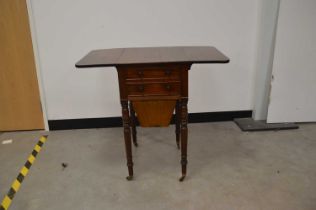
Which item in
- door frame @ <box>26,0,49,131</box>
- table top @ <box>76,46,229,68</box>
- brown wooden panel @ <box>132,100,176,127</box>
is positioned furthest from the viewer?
door frame @ <box>26,0,49,131</box>

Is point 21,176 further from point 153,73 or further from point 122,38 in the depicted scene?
point 122,38

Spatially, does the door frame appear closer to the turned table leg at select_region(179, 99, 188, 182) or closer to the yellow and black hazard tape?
the yellow and black hazard tape

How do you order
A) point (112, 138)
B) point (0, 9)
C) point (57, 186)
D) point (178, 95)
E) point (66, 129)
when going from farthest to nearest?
1. point (66, 129)
2. point (112, 138)
3. point (0, 9)
4. point (57, 186)
5. point (178, 95)

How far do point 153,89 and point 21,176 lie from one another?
1.22 m

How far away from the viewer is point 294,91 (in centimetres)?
263

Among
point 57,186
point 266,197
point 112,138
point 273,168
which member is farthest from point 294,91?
point 57,186

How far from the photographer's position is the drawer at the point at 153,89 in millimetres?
1692

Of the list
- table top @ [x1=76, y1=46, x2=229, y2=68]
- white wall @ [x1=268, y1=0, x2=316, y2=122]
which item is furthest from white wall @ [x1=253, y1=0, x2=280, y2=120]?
table top @ [x1=76, y1=46, x2=229, y2=68]

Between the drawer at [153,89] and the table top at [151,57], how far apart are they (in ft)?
0.51

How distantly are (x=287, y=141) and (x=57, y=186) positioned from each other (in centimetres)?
197

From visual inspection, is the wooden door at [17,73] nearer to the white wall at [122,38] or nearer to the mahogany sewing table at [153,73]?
the white wall at [122,38]

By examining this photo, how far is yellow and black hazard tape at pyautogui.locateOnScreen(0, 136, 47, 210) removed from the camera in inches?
68.3

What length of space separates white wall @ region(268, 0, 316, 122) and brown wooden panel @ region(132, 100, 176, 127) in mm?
1263

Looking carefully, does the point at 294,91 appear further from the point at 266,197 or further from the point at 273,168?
the point at 266,197
